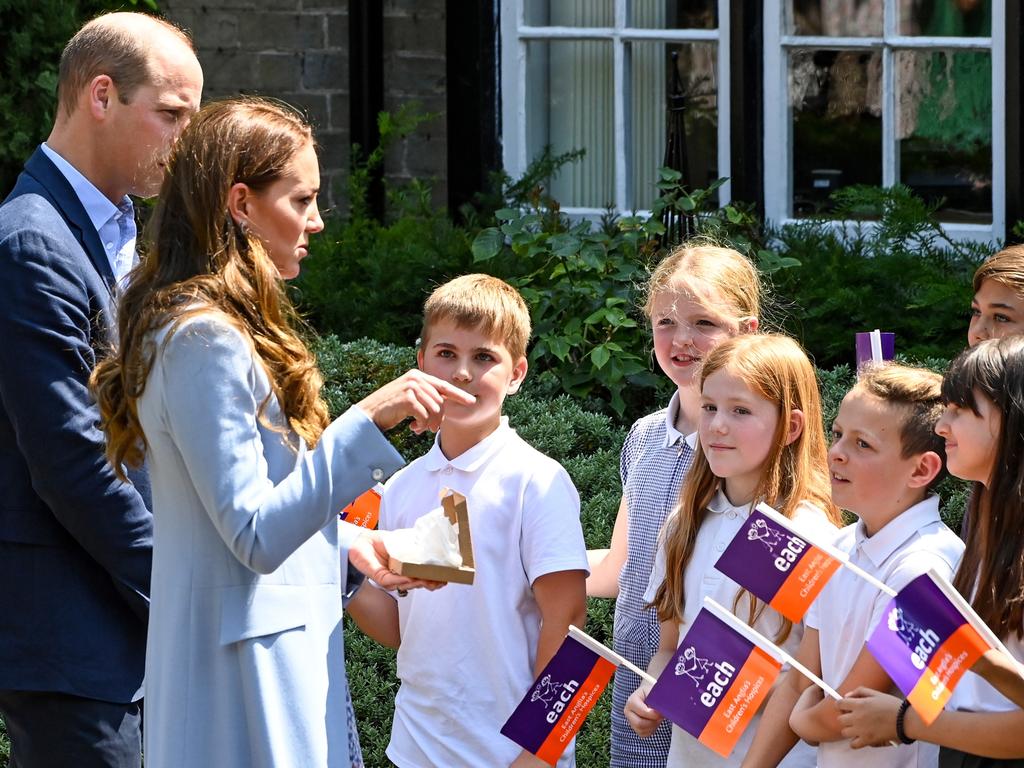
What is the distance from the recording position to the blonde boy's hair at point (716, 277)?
11.3 feet

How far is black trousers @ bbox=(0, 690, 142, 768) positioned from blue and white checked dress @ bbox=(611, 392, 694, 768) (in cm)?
115

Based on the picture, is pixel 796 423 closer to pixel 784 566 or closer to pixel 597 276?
pixel 784 566

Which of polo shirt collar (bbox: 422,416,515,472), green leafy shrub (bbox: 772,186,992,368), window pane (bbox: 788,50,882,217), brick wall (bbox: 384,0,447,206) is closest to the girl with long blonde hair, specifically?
polo shirt collar (bbox: 422,416,515,472)

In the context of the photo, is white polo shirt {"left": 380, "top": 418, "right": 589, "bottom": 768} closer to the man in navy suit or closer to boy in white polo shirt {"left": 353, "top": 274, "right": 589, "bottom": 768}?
boy in white polo shirt {"left": 353, "top": 274, "right": 589, "bottom": 768}

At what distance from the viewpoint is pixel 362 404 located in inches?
97.7

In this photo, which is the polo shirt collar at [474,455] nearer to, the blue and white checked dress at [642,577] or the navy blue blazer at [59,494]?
the blue and white checked dress at [642,577]

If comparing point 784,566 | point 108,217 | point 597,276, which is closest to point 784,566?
point 784,566

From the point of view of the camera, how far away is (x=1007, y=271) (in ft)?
12.0

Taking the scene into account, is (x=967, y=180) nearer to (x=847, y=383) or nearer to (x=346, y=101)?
(x=847, y=383)

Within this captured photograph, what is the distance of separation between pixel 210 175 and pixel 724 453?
4.11ft

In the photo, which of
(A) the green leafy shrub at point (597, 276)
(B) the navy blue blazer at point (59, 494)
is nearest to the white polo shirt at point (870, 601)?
(B) the navy blue blazer at point (59, 494)

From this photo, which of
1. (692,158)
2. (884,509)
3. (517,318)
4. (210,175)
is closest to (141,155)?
(210,175)

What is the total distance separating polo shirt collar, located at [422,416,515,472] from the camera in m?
3.27

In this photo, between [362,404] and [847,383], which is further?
[847,383]
